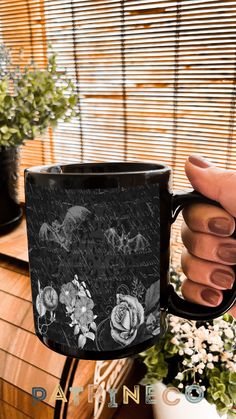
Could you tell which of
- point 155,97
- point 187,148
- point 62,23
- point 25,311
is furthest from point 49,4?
point 25,311

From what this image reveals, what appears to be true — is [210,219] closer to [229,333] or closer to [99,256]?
[99,256]

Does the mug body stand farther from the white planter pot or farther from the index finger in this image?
the white planter pot

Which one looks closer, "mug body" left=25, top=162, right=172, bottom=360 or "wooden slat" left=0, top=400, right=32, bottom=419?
"mug body" left=25, top=162, right=172, bottom=360

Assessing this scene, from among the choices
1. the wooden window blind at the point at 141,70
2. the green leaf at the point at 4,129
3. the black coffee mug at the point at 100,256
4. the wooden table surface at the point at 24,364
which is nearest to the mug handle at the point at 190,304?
the black coffee mug at the point at 100,256

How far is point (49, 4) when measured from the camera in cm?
97

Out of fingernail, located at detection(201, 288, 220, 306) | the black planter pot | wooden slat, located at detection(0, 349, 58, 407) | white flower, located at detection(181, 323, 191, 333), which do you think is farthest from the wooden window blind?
wooden slat, located at detection(0, 349, 58, 407)

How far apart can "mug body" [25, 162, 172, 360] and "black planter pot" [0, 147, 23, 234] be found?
57 centimetres

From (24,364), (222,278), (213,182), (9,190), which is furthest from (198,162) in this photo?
(9,190)

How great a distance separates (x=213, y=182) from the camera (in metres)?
0.42

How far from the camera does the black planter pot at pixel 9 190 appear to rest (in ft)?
3.02

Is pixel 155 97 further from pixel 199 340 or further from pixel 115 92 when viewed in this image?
pixel 199 340

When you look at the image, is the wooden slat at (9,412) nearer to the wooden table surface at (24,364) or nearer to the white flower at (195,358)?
the wooden table surface at (24,364)

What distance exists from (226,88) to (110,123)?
350mm

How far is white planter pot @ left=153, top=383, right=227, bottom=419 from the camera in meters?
0.73
